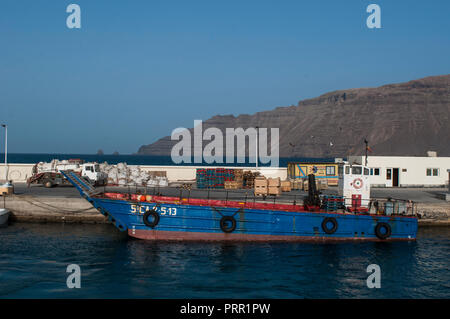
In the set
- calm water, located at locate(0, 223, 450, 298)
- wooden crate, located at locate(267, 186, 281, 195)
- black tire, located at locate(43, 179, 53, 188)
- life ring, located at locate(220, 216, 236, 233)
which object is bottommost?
calm water, located at locate(0, 223, 450, 298)

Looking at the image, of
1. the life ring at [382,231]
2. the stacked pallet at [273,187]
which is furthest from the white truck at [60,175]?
the life ring at [382,231]

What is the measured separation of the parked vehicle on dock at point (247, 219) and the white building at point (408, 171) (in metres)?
18.2

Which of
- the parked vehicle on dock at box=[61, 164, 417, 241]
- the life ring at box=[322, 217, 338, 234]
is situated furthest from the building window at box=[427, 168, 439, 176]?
the life ring at box=[322, 217, 338, 234]

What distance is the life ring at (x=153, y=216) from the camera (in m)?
23.5

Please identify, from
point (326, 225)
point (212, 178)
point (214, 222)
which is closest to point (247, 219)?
point (214, 222)

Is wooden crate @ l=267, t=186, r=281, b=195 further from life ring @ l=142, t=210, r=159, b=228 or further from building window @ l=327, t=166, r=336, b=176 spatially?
building window @ l=327, t=166, r=336, b=176

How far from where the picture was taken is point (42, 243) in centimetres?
2331

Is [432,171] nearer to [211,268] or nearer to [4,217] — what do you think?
[211,268]

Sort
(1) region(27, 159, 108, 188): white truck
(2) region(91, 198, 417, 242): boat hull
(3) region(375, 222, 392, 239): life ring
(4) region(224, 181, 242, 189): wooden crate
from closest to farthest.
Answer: (2) region(91, 198, 417, 242): boat hull < (3) region(375, 222, 392, 239): life ring < (1) region(27, 159, 108, 188): white truck < (4) region(224, 181, 242, 189): wooden crate

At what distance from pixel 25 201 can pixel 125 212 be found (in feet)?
34.9

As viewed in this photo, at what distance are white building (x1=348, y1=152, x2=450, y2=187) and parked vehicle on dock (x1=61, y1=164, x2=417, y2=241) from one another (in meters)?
18.2

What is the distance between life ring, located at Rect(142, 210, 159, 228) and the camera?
23.5m
